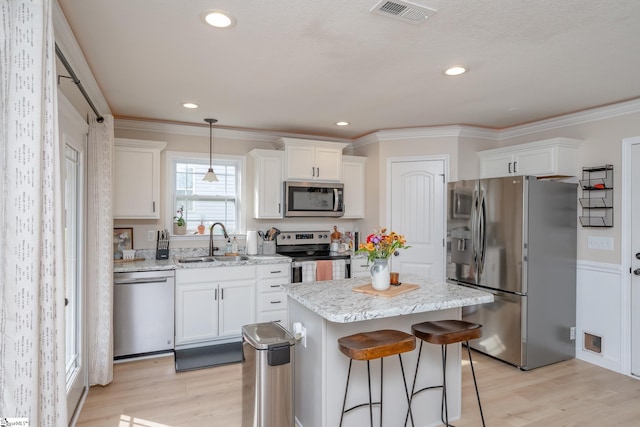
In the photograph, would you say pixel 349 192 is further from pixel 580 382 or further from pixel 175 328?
pixel 580 382

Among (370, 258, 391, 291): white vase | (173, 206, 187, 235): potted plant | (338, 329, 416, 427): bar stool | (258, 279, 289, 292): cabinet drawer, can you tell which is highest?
(173, 206, 187, 235): potted plant

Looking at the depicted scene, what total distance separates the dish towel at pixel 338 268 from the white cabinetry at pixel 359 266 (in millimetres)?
161

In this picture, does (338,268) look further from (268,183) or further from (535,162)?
(535,162)

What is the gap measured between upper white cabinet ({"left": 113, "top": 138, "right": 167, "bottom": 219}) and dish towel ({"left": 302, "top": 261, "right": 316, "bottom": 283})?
1686 mm

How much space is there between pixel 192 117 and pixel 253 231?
1.46 m

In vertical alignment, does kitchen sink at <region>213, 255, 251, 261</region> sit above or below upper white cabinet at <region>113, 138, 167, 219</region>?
below

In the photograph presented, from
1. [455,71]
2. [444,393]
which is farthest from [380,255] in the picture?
[455,71]

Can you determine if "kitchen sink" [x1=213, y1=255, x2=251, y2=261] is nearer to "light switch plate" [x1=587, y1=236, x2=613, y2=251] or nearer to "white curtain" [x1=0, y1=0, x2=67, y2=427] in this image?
"white curtain" [x1=0, y1=0, x2=67, y2=427]

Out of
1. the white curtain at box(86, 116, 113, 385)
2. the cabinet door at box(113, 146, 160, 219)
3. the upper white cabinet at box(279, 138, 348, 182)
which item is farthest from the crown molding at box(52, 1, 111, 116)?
the upper white cabinet at box(279, 138, 348, 182)

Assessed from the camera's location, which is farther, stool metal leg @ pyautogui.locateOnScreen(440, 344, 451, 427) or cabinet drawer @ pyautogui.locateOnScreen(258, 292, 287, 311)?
cabinet drawer @ pyautogui.locateOnScreen(258, 292, 287, 311)

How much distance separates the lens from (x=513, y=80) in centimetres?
299

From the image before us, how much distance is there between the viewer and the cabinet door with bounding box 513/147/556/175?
3.82 meters

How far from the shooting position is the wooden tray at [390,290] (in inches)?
95.6

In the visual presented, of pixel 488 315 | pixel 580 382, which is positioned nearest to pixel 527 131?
pixel 488 315
